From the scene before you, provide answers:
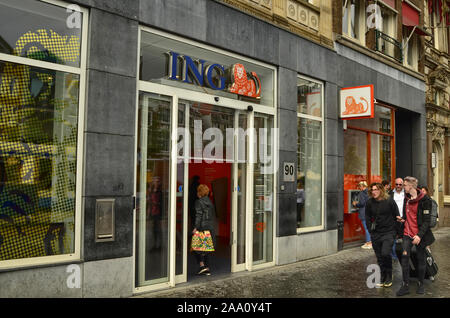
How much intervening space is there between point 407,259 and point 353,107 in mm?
5158

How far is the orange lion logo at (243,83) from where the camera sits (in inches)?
343

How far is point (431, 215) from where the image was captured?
279 inches

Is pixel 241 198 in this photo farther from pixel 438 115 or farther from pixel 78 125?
pixel 438 115

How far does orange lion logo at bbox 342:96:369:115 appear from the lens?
11.2 meters

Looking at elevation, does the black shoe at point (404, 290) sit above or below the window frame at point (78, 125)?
below

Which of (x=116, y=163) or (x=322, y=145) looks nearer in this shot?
(x=116, y=163)

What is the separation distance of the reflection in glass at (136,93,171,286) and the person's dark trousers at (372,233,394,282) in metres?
3.61

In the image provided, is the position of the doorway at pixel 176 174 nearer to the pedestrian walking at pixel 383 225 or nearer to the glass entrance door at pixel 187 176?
the glass entrance door at pixel 187 176

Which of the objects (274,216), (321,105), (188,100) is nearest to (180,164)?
(188,100)

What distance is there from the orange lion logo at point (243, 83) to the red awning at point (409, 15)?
29.9ft

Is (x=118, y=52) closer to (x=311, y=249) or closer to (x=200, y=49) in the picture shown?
(x=200, y=49)

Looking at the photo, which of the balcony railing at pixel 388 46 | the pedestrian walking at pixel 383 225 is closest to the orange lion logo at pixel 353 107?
the balcony railing at pixel 388 46

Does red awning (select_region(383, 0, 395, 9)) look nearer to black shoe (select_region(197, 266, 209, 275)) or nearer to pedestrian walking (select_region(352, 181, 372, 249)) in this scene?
pedestrian walking (select_region(352, 181, 372, 249))

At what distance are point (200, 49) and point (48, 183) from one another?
3772 mm
